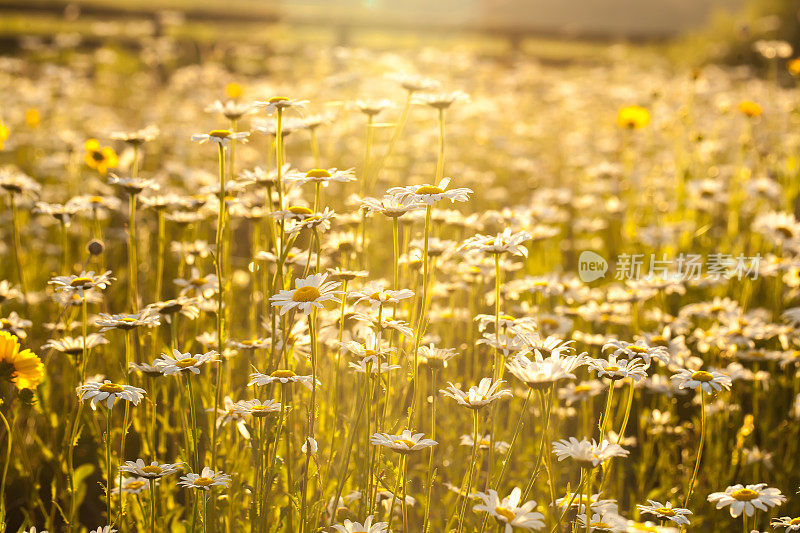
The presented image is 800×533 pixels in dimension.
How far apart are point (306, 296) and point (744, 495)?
1.24 meters

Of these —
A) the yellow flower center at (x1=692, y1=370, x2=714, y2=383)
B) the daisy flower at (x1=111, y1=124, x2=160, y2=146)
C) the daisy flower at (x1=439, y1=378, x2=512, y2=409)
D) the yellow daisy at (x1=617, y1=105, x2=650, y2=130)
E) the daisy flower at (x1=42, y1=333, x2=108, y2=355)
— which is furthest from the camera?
the yellow daisy at (x1=617, y1=105, x2=650, y2=130)

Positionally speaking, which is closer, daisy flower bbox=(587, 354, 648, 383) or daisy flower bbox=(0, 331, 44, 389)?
daisy flower bbox=(587, 354, 648, 383)

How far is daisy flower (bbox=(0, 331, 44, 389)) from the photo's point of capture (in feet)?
6.40

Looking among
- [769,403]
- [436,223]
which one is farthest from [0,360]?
[769,403]

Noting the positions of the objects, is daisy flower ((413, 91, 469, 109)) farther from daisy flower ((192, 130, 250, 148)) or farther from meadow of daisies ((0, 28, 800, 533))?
daisy flower ((192, 130, 250, 148))

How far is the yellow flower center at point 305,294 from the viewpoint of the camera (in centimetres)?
181

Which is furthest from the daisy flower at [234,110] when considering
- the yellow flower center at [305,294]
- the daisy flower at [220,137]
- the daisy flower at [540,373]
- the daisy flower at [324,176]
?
the daisy flower at [540,373]

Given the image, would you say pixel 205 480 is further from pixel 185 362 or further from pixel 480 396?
pixel 480 396

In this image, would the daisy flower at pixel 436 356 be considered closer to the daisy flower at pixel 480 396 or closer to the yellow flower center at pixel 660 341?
the daisy flower at pixel 480 396

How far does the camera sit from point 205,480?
1.81m

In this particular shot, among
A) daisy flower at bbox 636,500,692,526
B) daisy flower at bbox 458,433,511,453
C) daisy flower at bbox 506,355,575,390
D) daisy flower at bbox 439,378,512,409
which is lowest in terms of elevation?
daisy flower at bbox 458,433,511,453

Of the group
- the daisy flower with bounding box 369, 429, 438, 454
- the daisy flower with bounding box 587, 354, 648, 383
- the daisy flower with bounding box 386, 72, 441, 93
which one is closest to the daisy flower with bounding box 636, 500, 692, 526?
the daisy flower with bounding box 587, 354, 648, 383

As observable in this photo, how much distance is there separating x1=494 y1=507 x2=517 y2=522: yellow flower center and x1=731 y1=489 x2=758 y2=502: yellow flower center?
71cm

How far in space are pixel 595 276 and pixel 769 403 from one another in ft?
3.65
